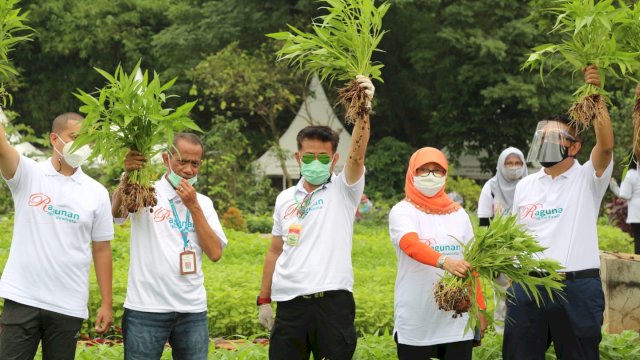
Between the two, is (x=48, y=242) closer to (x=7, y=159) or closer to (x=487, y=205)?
(x=7, y=159)

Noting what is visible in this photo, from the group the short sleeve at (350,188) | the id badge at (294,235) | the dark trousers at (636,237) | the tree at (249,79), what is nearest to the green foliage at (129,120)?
the id badge at (294,235)

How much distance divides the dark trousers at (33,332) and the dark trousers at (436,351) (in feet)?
6.59

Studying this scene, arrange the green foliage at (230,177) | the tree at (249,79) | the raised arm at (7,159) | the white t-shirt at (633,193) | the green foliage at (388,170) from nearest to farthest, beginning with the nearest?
the raised arm at (7,159) → the white t-shirt at (633,193) → the green foliage at (230,177) → the tree at (249,79) → the green foliage at (388,170)

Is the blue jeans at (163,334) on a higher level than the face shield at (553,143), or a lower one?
lower

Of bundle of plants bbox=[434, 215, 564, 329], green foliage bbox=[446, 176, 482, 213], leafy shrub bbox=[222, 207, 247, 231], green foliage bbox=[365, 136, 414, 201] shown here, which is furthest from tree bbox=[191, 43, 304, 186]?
bundle of plants bbox=[434, 215, 564, 329]

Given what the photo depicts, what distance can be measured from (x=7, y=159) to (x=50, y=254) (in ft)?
1.98

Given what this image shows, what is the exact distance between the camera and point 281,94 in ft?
100

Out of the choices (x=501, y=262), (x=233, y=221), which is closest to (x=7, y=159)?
(x=501, y=262)

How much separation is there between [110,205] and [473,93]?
30811mm

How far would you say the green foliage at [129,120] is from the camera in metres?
5.39

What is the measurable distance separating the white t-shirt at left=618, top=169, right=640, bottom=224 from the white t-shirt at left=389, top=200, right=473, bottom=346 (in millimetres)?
6883

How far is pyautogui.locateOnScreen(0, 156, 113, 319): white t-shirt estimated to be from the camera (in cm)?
538

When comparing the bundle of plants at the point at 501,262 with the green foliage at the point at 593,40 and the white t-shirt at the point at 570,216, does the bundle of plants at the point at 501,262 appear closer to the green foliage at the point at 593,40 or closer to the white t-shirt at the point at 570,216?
the white t-shirt at the point at 570,216

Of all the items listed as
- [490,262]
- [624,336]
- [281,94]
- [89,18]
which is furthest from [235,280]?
[89,18]
